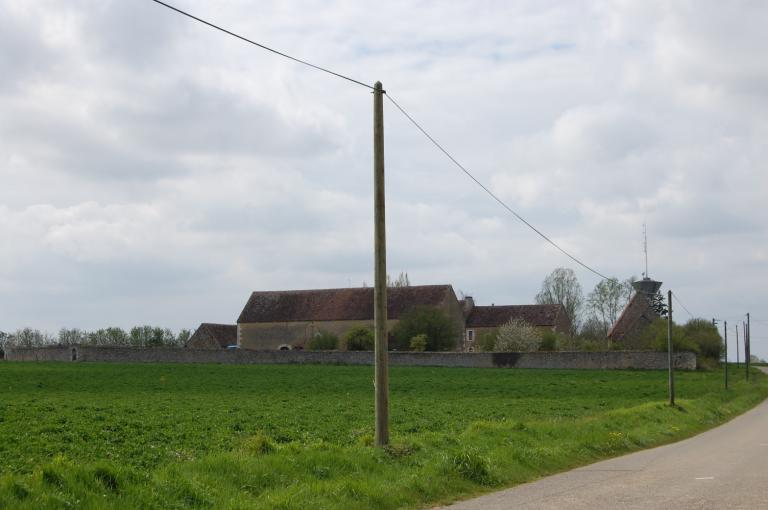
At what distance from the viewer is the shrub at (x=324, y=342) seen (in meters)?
92.4

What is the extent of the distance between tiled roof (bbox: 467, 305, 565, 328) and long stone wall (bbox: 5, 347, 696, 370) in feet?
94.7

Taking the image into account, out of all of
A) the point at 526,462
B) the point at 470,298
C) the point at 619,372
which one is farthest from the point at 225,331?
the point at 526,462

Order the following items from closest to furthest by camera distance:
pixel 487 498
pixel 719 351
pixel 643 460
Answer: pixel 487 498, pixel 643 460, pixel 719 351

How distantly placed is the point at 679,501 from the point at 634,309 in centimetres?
9041

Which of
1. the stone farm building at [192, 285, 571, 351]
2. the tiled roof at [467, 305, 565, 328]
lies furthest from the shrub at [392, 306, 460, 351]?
the tiled roof at [467, 305, 565, 328]

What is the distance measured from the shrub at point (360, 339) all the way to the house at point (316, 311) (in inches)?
374

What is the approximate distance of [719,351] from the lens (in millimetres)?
79625

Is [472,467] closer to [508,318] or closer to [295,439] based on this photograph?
[295,439]

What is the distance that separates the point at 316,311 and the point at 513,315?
2340 centimetres

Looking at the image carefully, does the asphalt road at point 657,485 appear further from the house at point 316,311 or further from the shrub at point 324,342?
the house at point 316,311

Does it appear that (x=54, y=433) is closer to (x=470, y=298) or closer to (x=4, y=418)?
(x=4, y=418)

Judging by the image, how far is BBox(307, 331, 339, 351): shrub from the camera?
9238cm

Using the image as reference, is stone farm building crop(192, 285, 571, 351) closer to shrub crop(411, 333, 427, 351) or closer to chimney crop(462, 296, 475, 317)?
chimney crop(462, 296, 475, 317)

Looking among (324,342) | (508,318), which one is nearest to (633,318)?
(508,318)
